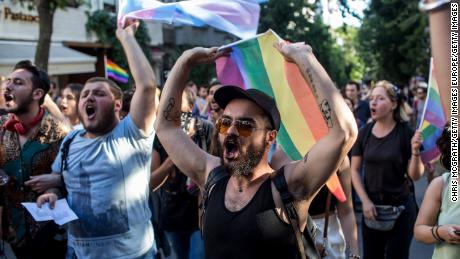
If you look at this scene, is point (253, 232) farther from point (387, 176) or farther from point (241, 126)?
point (387, 176)

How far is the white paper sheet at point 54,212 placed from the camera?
142 inches

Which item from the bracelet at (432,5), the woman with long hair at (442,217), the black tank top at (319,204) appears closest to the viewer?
the bracelet at (432,5)

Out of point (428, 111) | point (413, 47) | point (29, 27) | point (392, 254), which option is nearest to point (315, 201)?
point (392, 254)

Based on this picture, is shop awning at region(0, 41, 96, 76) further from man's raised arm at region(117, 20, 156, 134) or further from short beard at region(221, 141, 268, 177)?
short beard at region(221, 141, 268, 177)

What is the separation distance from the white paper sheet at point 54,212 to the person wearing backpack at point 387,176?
265 centimetres

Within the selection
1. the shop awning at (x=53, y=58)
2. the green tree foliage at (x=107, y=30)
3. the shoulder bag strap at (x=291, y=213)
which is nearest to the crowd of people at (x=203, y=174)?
the shoulder bag strap at (x=291, y=213)

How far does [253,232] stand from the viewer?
2609 mm

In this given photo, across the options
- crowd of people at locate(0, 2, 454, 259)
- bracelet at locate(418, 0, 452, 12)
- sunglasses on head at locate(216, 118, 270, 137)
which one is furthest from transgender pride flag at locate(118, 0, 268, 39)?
bracelet at locate(418, 0, 452, 12)

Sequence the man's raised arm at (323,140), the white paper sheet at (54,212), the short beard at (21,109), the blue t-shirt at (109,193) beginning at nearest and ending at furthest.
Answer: the man's raised arm at (323,140)
the white paper sheet at (54,212)
the blue t-shirt at (109,193)
the short beard at (21,109)

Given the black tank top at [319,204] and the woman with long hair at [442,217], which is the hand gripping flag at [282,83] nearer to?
the woman with long hair at [442,217]

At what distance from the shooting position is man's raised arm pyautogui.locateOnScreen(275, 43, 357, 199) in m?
2.58

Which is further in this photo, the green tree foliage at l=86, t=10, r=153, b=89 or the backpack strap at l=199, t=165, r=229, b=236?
the green tree foliage at l=86, t=10, r=153, b=89

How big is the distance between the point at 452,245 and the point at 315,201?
53.4 inches

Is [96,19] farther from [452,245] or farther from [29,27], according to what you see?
[452,245]
